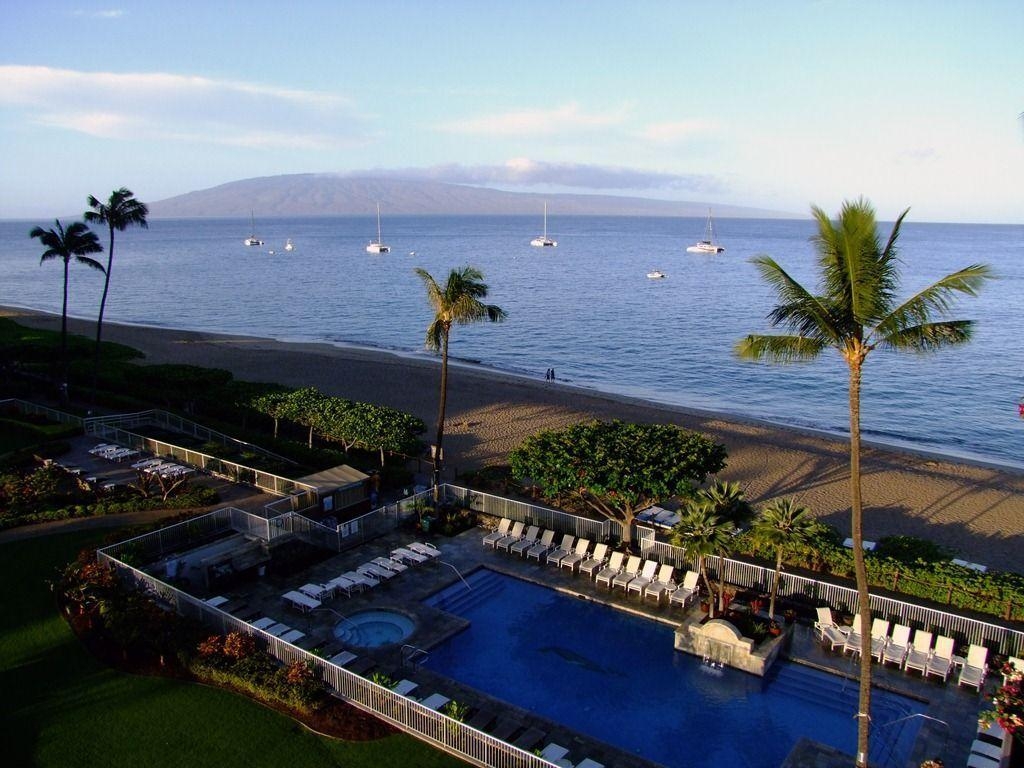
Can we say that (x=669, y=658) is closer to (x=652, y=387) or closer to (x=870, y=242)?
(x=870, y=242)

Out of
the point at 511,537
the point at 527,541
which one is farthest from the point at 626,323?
the point at 527,541

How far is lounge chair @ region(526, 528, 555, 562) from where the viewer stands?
64.9ft

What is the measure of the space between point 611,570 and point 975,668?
7662mm

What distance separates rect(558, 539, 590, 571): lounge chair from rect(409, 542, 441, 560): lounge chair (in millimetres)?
3180

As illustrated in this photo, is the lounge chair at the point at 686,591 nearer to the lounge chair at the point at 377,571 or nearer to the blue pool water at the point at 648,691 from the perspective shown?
the blue pool water at the point at 648,691

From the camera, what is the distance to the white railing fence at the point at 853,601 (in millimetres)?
15258

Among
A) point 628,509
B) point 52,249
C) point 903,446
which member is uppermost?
point 52,249

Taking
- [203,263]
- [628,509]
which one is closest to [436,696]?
[628,509]

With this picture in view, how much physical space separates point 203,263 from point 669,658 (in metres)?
159

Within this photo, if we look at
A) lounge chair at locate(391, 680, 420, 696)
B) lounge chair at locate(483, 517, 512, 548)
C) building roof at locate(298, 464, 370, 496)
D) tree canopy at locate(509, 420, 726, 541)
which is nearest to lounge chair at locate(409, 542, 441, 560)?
lounge chair at locate(483, 517, 512, 548)

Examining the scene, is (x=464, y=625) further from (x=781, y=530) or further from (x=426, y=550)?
(x=781, y=530)

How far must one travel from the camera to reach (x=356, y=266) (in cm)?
14588

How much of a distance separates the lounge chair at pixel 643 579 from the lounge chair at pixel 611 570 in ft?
1.66

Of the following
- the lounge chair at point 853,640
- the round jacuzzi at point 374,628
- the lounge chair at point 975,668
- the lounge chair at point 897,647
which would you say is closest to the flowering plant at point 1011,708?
the lounge chair at point 975,668
